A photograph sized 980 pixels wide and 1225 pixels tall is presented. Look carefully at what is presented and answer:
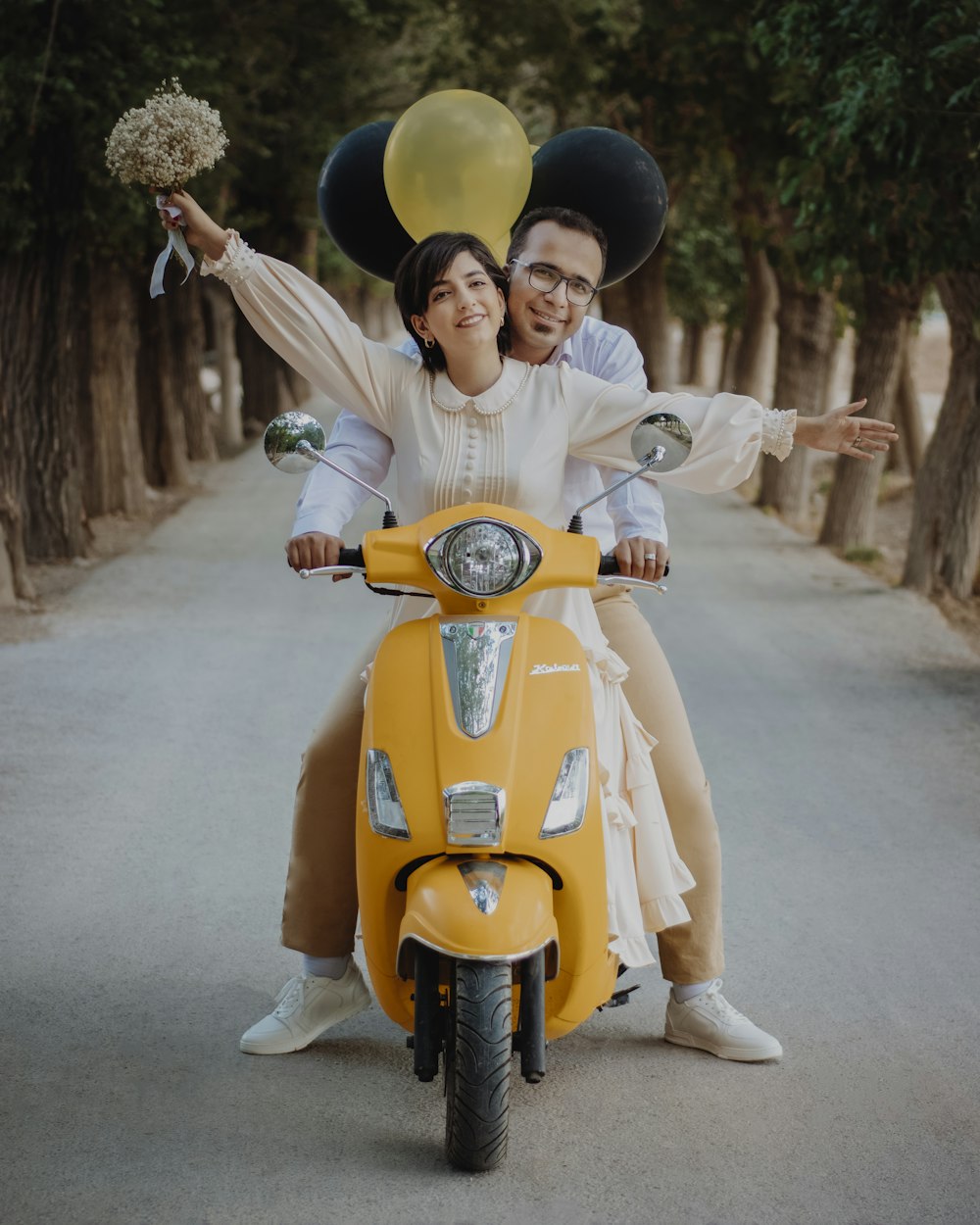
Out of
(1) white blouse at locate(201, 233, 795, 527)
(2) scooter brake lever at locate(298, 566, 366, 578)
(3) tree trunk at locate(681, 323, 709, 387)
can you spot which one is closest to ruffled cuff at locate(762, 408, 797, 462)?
(1) white blouse at locate(201, 233, 795, 527)

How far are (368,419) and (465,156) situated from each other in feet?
3.40

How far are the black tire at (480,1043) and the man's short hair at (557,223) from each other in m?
1.79

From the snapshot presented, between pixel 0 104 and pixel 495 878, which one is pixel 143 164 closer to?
pixel 495 878

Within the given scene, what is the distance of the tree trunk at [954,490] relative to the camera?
35.9 ft

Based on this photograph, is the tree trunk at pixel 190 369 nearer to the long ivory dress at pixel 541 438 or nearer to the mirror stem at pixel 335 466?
the long ivory dress at pixel 541 438

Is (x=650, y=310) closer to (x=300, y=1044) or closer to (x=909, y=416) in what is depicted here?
(x=909, y=416)

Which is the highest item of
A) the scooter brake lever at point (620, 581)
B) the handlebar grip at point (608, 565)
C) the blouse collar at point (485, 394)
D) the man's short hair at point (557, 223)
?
the man's short hair at point (557, 223)

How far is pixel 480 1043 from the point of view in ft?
9.76

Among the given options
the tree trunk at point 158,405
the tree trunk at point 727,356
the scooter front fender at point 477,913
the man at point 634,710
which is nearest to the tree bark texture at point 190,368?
the tree trunk at point 158,405

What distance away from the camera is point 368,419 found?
11.7ft

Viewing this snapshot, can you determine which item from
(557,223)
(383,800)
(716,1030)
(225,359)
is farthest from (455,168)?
(225,359)

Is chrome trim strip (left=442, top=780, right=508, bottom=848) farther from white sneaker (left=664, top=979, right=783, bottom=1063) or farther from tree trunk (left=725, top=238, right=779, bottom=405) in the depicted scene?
tree trunk (left=725, top=238, right=779, bottom=405)

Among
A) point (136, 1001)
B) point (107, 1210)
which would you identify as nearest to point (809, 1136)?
point (107, 1210)

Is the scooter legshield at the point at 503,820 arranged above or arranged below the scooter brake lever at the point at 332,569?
below
